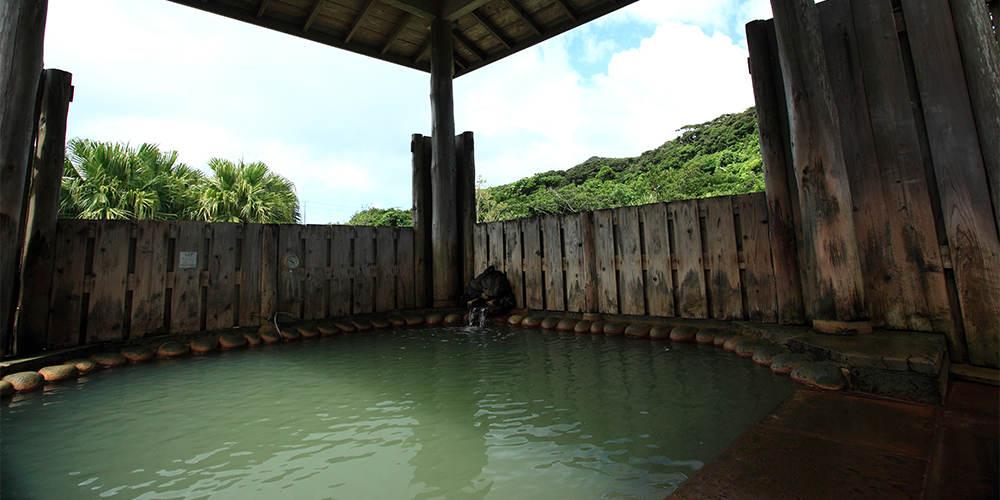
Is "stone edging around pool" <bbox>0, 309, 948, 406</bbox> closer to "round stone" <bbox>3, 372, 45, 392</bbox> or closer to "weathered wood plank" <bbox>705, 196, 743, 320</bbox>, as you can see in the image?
"round stone" <bbox>3, 372, 45, 392</bbox>

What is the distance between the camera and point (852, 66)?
10.2ft

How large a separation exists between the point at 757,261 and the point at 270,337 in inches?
208

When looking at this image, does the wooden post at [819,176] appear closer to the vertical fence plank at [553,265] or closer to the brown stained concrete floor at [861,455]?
the brown stained concrete floor at [861,455]

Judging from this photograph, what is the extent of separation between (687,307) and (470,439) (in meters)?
3.20

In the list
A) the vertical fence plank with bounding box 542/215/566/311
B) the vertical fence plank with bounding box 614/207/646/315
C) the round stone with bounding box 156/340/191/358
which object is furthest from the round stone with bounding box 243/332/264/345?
the vertical fence plank with bounding box 614/207/646/315

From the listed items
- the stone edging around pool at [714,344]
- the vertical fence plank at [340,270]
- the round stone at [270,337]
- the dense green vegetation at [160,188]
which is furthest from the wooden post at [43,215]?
the dense green vegetation at [160,188]

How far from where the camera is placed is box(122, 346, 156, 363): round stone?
12.2ft

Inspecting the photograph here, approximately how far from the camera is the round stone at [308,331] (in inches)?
191

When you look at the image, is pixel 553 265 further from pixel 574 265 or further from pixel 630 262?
pixel 630 262

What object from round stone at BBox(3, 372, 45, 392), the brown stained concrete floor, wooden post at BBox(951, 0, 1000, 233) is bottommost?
the brown stained concrete floor

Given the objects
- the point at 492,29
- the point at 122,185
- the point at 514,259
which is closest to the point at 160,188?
the point at 122,185

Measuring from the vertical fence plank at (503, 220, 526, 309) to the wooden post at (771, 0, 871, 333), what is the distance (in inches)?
135

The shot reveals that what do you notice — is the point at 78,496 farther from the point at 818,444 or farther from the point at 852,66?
the point at 852,66

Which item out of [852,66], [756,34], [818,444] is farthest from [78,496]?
[756,34]
